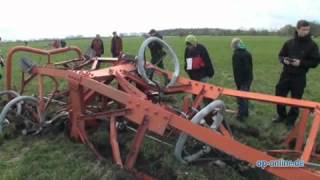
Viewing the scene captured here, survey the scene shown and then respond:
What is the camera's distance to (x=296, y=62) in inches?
336

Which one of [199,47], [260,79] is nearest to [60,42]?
[260,79]

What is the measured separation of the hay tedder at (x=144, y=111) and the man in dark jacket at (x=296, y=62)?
5.12 ft

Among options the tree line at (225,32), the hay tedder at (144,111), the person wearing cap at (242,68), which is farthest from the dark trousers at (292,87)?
the tree line at (225,32)

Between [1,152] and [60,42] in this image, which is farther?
[60,42]

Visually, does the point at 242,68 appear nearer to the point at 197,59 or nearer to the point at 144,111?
the point at 197,59

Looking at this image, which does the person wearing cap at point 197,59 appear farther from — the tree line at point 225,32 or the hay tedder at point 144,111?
the tree line at point 225,32

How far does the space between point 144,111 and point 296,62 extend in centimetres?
371

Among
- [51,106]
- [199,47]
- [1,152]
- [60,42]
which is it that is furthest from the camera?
[60,42]

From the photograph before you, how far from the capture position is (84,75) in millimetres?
6820

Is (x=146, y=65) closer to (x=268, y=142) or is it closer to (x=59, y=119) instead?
(x=59, y=119)

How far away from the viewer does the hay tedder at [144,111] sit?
531cm

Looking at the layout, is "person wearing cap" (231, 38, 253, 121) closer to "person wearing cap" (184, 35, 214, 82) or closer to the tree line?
"person wearing cap" (184, 35, 214, 82)

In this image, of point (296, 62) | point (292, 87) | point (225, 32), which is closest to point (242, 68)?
point (292, 87)

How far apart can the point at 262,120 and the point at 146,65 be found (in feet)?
8.66
